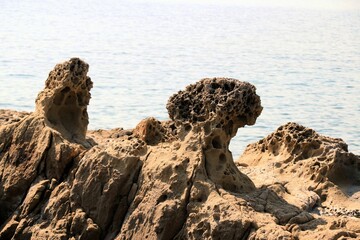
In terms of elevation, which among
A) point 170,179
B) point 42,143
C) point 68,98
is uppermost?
point 68,98

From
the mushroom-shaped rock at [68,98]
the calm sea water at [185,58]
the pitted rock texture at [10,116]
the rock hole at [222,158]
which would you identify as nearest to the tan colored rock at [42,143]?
the mushroom-shaped rock at [68,98]

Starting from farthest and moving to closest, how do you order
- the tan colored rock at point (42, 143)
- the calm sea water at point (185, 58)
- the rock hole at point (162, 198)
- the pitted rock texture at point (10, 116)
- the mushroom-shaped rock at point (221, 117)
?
the calm sea water at point (185, 58), the pitted rock texture at point (10, 116), the tan colored rock at point (42, 143), the mushroom-shaped rock at point (221, 117), the rock hole at point (162, 198)

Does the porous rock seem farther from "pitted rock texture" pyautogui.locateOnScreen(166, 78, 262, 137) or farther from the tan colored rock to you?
the tan colored rock

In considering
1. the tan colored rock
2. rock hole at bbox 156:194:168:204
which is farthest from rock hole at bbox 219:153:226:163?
the tan colored rock

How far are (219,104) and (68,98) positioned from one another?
2.02m

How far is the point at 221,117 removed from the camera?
407 inches

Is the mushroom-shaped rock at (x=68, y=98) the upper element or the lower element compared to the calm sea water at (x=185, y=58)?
upper

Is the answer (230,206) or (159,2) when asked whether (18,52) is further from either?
(159,2)

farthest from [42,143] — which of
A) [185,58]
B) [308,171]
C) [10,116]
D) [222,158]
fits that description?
[185,58]

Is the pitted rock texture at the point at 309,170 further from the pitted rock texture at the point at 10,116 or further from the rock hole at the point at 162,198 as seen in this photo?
the pitted rock texture at the point at 10,116

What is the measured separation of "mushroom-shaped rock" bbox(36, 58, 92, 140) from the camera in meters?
11.4

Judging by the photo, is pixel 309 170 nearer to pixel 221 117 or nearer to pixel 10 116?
pixel 221 117

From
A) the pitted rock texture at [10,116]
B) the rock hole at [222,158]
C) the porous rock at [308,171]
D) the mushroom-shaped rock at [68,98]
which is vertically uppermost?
the mushroom-shaped rock at [68,98]

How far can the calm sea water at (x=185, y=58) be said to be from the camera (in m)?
22.7
